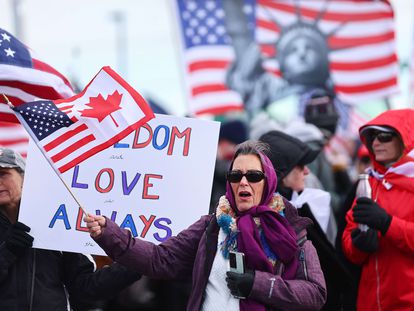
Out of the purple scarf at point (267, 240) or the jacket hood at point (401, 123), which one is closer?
the purple scarf at point (267, 240)

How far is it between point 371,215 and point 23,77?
7.64 ft

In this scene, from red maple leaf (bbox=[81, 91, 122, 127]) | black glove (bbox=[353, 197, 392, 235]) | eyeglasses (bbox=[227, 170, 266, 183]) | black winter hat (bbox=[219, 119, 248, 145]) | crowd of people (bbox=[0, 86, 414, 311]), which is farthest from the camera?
black winter hat (bbox=[219, 119, 248, 145])

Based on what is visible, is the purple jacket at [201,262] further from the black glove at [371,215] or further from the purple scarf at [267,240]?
the black glove at [371,215]

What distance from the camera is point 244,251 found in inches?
145

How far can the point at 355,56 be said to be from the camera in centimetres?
939

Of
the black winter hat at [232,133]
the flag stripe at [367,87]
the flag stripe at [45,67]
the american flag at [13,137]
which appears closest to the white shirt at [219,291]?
the flag stripe at [45,67]

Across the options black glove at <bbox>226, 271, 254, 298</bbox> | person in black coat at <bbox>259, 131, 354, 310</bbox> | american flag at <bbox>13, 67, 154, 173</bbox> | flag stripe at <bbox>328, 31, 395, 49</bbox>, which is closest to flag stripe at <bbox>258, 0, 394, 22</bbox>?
flag stripe at <bbox>328, 31, 395, 49</bbox>

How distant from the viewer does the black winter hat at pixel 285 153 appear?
4906 millimetres

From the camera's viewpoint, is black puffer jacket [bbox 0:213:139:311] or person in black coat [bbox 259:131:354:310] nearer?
black puffer jacket [bbox 0:213:139:311]

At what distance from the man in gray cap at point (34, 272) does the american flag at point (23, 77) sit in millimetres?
577

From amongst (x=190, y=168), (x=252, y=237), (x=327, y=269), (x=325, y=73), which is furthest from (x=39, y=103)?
(x=325, y=73)

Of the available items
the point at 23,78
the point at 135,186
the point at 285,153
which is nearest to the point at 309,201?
the point at 285,153

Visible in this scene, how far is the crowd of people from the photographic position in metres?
3.68

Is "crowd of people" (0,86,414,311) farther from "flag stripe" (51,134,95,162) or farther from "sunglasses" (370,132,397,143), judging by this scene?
"flag stripe" (51,134,95,162)
